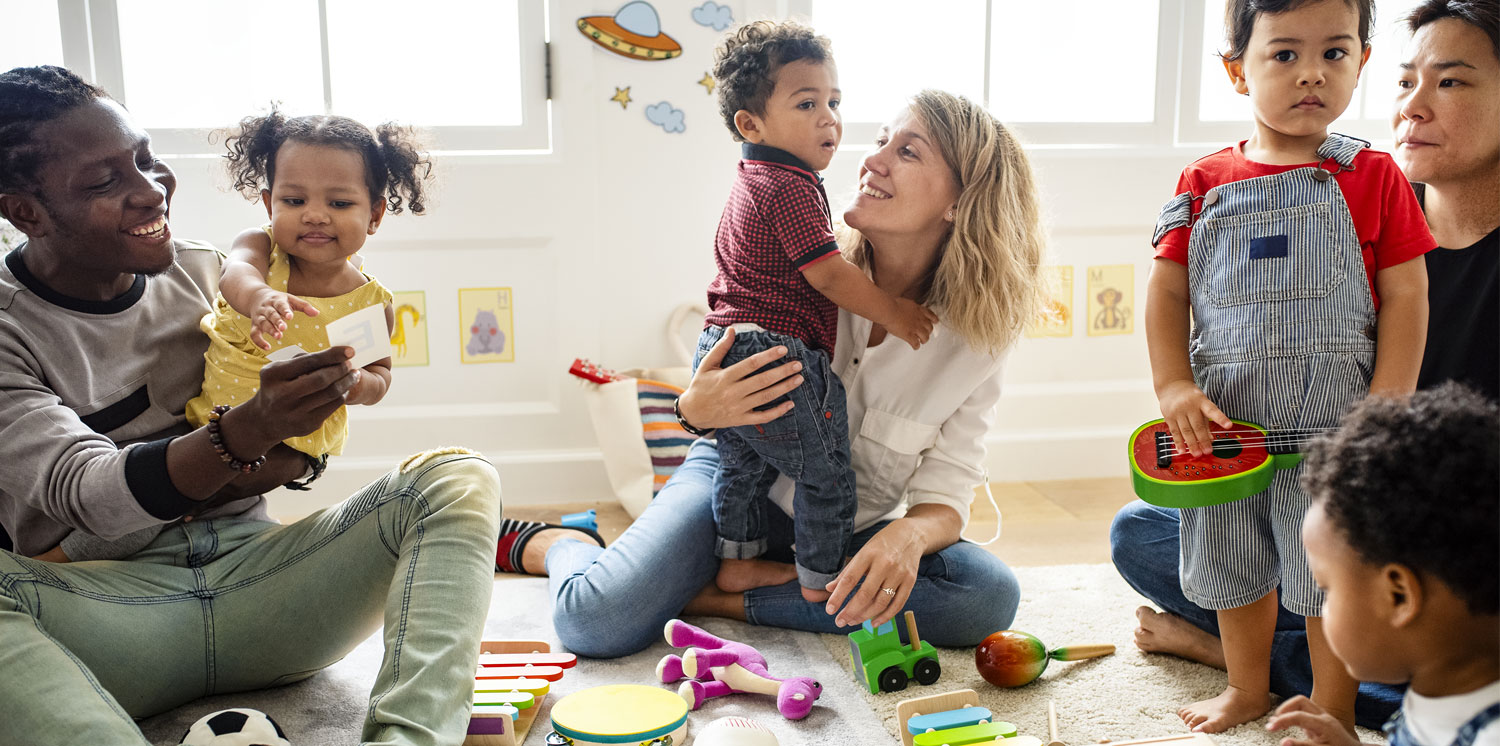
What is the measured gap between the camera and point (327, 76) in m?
2.68

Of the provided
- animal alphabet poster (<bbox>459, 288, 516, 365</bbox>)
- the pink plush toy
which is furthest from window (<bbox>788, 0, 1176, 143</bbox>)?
the pink plush toy

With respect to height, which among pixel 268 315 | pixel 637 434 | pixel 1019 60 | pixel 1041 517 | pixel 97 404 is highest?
pixel 1019 60

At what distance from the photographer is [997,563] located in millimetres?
1840

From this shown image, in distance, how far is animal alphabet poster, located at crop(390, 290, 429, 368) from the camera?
2756 millimetres

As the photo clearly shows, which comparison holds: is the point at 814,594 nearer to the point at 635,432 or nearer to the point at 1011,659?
the point at 1011,659

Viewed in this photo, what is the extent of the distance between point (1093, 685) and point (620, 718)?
0.73 metres

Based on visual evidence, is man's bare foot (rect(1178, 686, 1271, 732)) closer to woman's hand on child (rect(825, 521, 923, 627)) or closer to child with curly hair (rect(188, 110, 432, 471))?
woman's hand on child (rect(825, 521, 923, 627))

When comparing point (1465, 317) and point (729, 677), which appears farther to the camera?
point (729, 677)

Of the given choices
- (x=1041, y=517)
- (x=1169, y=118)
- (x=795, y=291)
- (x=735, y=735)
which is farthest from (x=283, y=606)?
(x=1169, y=118)

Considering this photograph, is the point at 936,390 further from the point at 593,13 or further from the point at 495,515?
the point at 593,13

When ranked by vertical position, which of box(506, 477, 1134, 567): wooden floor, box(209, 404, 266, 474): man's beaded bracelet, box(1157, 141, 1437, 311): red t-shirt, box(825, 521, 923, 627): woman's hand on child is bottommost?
box(506, 477, 1134, 567): wooden floor

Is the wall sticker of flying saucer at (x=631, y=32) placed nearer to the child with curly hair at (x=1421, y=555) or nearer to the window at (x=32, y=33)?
the window at (x=32, y=33)

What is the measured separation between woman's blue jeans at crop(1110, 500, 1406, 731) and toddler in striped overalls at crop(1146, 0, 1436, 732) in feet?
0.21

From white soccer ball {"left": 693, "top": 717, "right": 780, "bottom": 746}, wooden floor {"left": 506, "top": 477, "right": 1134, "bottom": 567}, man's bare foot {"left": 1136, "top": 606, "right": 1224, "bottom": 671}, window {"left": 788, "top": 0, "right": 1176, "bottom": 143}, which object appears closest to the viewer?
white soccer ball {"left": 693, "top": 717, "right": 780, "bottom": 746}
